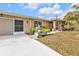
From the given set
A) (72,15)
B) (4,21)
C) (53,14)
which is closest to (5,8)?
(4,21)

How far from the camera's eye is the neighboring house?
22.2 m

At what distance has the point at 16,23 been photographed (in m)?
24.3

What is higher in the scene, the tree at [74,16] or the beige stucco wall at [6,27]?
the tree at [74,16]

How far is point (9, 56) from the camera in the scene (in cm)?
1173

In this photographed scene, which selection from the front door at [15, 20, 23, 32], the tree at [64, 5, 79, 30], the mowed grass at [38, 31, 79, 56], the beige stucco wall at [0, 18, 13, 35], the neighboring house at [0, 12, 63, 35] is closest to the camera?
the mowed grass at [38, 31, 79, 56]

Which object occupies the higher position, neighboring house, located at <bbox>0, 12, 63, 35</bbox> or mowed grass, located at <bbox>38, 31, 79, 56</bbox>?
neighboring house, located at <bbox>0, 12, 63, 35</bbox>

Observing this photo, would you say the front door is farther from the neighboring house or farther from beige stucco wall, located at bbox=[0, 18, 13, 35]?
beige stucco wall, located at bbox=[0, 18, 13, 35]

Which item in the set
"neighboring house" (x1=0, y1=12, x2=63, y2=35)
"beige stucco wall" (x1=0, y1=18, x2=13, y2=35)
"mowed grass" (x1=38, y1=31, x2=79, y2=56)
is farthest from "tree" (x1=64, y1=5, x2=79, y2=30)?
"beige stucco wall" (x1=0, y1=18, x2=13, y2=35)

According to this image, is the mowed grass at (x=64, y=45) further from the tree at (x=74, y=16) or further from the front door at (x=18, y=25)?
the front door at (x=18, y=25)

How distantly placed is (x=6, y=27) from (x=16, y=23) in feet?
6.03

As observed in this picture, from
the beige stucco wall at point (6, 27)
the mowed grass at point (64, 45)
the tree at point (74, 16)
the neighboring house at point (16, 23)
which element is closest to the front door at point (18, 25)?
the neighboring house at point (16, 23)

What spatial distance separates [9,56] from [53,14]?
14.8 metres

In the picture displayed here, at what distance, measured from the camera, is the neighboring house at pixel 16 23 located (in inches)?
872

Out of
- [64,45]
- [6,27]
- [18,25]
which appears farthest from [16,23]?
[64,45]
